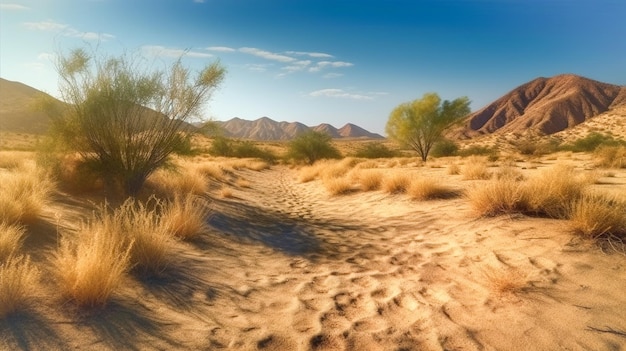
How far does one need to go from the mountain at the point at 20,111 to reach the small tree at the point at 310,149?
22878 millimetres

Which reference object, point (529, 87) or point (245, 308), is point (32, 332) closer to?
point (245, 308)

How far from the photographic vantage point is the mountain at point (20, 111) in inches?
305

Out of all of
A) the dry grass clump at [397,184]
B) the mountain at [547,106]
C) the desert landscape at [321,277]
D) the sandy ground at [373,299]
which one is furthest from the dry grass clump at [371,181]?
the mountain at [547,106]

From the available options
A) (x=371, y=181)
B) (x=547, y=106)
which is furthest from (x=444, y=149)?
(x=547, y=106)

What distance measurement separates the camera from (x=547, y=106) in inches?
4313

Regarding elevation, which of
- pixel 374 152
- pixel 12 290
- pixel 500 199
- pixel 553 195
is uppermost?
pixel 553 195

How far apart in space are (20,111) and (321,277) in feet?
257

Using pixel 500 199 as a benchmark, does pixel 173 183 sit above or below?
below

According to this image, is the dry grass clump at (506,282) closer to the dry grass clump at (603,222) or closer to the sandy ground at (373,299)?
the sandy ground at (373,299)

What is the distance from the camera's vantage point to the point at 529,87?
468 feet

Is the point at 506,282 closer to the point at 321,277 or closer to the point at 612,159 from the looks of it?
the point at 321,277

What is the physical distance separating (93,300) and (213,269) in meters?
1.75

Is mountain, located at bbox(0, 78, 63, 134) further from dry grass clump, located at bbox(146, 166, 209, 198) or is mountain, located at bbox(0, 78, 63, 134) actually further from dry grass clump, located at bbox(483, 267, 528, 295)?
dry grass clump, located at bbox(483, 267, 528, 295)

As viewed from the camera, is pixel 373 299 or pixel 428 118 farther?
pixel 428 118
